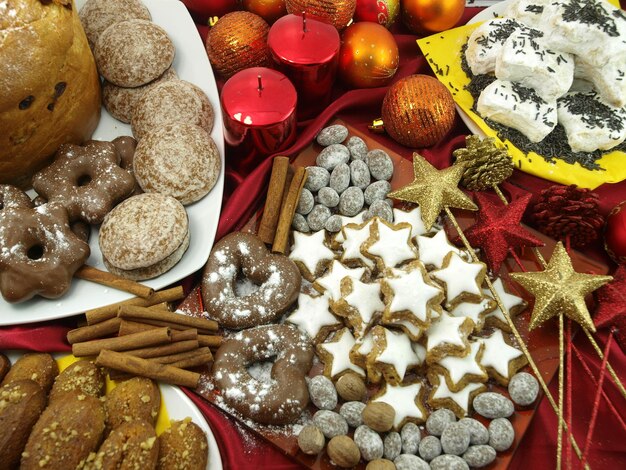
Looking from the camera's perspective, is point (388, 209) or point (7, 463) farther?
point (388, 209)

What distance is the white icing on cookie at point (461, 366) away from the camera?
1.23m

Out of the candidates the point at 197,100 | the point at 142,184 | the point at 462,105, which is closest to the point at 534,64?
the point at 462,105

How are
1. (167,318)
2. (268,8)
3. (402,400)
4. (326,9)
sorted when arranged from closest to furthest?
(402,400) < (167,318) < (326,9) < (268,8)

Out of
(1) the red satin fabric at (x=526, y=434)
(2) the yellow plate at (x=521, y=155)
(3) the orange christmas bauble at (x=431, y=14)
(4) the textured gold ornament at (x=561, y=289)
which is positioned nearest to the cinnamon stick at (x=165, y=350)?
(1) the red satin fabric at (x=526, y=434)

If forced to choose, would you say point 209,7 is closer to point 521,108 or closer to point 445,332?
point 521,108

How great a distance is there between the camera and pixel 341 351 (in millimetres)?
1292

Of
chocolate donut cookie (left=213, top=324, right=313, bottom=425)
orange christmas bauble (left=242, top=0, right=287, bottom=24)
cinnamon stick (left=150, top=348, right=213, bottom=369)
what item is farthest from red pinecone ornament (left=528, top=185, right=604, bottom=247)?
orange christmas bauble (left=242, top=0, right=287, bottom=24)

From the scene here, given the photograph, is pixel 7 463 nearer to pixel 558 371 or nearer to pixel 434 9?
pixel 558 371

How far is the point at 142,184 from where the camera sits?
147 centimetres

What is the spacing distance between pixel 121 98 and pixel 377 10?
0.87 meters

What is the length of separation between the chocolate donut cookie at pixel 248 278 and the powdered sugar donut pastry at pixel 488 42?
0.86m

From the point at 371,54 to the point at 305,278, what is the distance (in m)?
0.74

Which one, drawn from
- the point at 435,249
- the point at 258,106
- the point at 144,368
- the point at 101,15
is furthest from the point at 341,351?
the point at 101,15

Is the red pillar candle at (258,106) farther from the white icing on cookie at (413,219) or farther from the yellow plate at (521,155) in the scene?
the yellow plate at (521,155)
